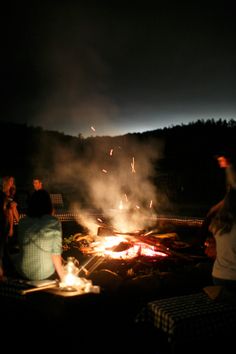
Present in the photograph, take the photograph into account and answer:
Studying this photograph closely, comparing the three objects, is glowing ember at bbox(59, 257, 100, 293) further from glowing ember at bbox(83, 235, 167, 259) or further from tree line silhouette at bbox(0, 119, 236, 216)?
tree line silhouette at bbox(0, 119, 236, 216)

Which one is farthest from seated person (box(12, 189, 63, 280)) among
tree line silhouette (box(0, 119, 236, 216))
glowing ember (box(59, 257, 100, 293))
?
tree line silhouette (box(0, 119, 236, 216))

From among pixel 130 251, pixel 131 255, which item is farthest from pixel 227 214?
pixel 130 251

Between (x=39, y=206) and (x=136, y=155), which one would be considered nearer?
(x=39, y=206)

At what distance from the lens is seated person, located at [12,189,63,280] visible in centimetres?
412

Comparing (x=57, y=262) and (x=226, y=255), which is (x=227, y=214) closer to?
(x=226, y=255)

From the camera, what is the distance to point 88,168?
26594mm

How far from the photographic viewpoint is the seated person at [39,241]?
412cm

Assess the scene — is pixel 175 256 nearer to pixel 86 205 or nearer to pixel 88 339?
pixel 88 339

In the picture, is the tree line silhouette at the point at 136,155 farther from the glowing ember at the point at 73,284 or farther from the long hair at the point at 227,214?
the glowing ember at the point at 73,284

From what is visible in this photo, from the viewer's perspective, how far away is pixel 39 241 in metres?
4.12

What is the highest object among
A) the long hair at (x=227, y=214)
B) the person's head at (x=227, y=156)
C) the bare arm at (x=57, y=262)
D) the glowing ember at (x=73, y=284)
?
the person's head at (x=227, y=156)

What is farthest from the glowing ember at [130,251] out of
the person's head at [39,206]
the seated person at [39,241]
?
the person's head at [39,206]

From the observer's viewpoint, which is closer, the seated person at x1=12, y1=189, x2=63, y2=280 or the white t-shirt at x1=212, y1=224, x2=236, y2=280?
the white t-shirt at x1=212, y1=224, x2=236, y2=280

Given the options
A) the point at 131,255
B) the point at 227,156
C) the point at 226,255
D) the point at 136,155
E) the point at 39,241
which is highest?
the point at 136,155
